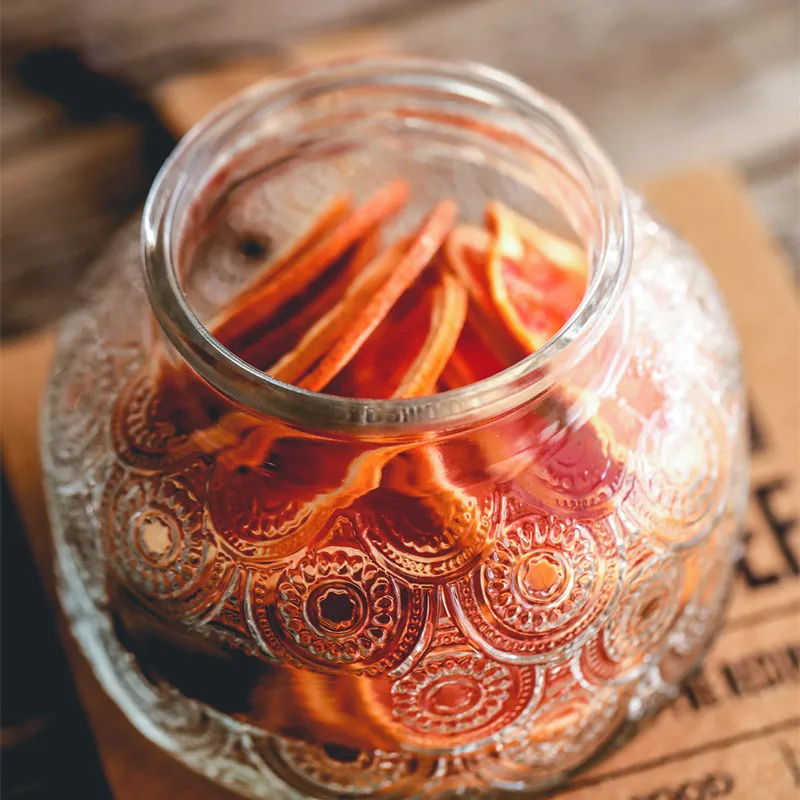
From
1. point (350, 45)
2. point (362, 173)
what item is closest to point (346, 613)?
point (362, 173)

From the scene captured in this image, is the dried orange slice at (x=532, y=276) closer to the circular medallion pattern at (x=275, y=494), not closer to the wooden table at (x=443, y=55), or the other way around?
the circular medallion pattern at (x=275, y=494)

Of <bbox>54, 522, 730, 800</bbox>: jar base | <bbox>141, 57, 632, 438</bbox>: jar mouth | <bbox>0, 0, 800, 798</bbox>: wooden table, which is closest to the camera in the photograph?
<bbox>141, 57, 632, 438</bbox>: jar mouth

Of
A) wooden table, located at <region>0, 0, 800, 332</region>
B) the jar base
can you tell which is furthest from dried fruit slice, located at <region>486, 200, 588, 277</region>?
wooden table, located at <region>0, 0, 800, 332</region>

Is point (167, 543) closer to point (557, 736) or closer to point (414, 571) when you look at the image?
point (414, 571)

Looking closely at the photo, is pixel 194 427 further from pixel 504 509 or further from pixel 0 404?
pixel 0 404

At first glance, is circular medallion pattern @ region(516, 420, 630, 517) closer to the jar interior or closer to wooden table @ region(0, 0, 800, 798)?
the jar interior

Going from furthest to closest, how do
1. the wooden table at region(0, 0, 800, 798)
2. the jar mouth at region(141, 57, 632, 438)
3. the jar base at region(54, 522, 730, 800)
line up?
the wooden table at region(0, 0, 800, 798) < the jar base at region(54, 522, 730, 800) < the jar mouth at region(141, 57, 632, 438)

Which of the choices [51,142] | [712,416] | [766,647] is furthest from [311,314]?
[51,142]

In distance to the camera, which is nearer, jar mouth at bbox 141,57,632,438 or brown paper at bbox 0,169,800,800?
jar mouth at bbox 141,57,632,438
